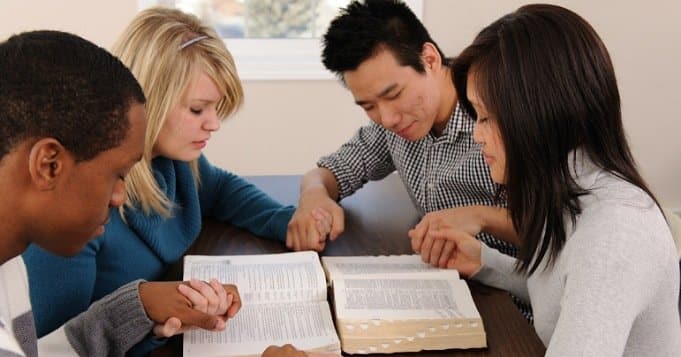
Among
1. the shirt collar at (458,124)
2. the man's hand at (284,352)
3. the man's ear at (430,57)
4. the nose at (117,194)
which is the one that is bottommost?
the man's hand at (284,352)

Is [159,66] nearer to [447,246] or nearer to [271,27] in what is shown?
[447,246]

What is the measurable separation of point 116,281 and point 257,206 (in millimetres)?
447

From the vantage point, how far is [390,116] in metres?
1.80

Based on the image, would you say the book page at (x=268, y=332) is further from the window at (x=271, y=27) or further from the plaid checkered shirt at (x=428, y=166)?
the window at (x=271, y=27)

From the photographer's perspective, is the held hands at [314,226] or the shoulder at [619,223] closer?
the shoulder at [619,223]

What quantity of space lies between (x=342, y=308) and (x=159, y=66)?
564mm

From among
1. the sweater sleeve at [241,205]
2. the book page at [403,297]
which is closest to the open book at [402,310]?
the book page at [403,297]

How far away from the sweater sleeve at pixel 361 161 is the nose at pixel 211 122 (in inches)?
19.5

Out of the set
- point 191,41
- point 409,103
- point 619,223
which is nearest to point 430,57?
point 409,103

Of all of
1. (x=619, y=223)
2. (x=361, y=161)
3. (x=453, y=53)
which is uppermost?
(x=619, y=223)

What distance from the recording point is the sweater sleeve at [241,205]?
1.71m

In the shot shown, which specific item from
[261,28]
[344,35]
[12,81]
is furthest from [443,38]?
[12,81]

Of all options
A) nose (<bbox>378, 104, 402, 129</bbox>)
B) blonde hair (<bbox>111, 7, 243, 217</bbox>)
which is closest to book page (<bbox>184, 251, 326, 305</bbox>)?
blonde hair (<bbox>111, 7, 243, 217</bbox>)

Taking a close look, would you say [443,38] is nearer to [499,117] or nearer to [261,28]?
[261,28]
